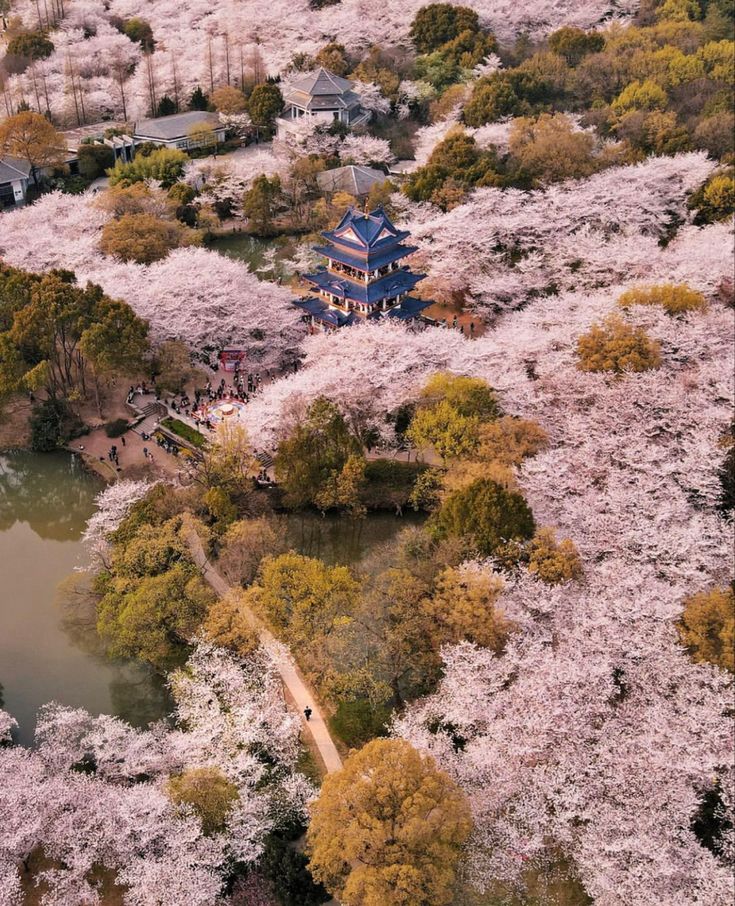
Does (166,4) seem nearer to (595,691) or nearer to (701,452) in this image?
(701,452)

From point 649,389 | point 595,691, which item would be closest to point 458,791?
point 595,691

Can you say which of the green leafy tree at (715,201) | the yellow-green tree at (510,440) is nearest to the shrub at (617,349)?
the yellow-green tree at (510,440)

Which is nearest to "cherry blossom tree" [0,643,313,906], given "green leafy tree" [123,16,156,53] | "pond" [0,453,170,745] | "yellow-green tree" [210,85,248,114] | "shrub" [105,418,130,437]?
"pond" [0,453,170,745]

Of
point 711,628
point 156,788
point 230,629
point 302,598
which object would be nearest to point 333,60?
point 302,598

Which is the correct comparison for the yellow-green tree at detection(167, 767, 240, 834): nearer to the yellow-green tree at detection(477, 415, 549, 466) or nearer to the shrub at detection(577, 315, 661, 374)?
the yellow-green tree at detection(477, 415, 549, 466)

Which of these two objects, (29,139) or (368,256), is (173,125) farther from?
(368,256)

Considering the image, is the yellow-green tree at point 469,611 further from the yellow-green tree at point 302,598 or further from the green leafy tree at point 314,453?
the green leafy tree at point 314,453
